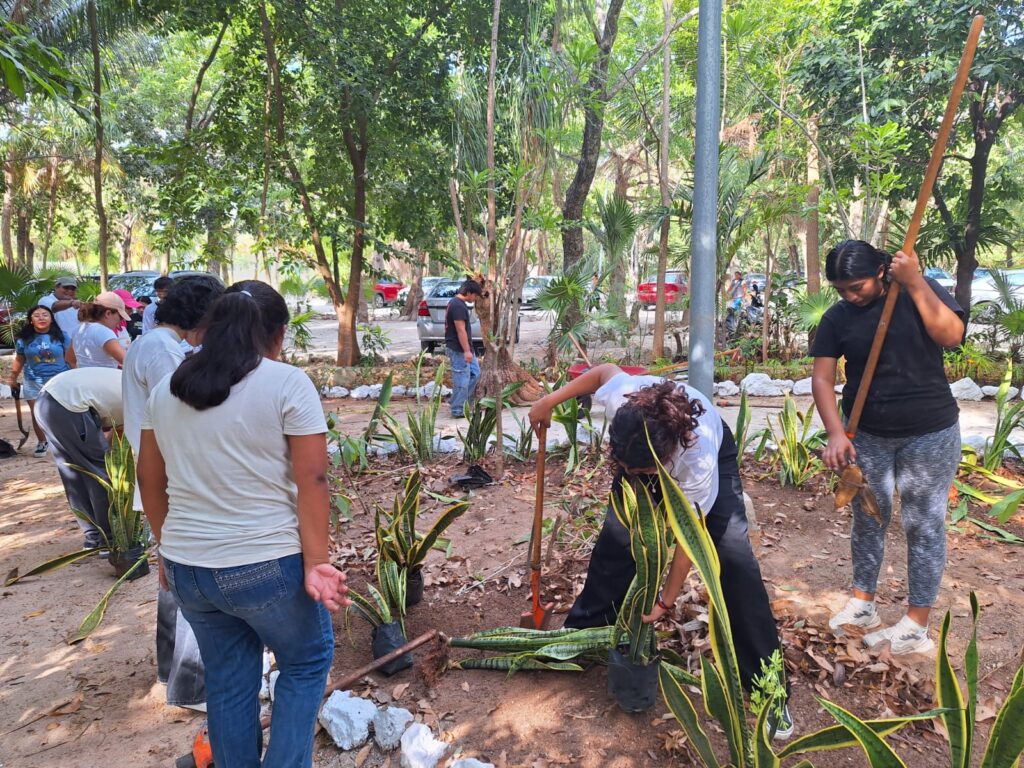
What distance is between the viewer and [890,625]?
3.08m

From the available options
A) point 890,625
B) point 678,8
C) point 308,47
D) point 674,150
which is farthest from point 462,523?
point 674,150

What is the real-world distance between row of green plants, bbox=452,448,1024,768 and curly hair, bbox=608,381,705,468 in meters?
0.13

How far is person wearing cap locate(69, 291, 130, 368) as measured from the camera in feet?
13.8

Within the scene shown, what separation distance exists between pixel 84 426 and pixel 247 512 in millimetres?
Result: 2734

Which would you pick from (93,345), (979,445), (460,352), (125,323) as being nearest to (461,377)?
(460,352)

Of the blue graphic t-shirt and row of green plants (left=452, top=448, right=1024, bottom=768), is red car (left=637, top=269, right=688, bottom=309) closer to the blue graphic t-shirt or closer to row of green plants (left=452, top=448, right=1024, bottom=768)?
→ the blue graphic t-shirt

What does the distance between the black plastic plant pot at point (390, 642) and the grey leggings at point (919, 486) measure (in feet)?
6.36

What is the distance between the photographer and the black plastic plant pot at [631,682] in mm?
2338

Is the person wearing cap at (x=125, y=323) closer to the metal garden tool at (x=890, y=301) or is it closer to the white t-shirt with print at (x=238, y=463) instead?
the white t-shirt with print at (x=238, y=463)

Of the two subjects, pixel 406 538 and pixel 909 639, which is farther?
pixel 406 538

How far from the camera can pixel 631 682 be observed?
235 centimetres

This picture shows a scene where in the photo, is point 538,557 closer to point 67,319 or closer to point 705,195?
point 705,195

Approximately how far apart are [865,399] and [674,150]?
629 inches

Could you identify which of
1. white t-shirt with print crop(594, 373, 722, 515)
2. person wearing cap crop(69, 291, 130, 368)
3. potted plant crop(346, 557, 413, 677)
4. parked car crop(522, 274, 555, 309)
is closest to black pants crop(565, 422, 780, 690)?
white t-shirt with print crop(594, 373, 722, 515)
